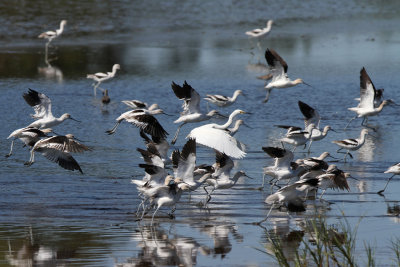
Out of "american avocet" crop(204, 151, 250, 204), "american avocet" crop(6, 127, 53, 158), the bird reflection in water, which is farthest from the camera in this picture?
"american avocet" crop(6, 127, 53, 158)

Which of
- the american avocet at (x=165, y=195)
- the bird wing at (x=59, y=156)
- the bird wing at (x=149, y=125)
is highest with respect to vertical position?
the bird wing at (x=149, y=125)

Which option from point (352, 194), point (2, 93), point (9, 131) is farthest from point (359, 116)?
point (2, 93)

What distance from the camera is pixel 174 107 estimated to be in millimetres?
20625

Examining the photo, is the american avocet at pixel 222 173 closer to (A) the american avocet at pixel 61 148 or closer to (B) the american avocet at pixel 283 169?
(B) the american avocet at pixel 283 169

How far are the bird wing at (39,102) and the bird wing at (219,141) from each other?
359cm

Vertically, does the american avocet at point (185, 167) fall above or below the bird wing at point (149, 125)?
below

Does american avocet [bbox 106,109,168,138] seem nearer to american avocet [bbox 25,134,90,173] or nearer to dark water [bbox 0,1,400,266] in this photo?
dark water [bbox 0,1,400,266]

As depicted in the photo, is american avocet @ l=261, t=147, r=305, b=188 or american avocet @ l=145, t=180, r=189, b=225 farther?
american avocet @ l=261, t=147, r=305, b=188

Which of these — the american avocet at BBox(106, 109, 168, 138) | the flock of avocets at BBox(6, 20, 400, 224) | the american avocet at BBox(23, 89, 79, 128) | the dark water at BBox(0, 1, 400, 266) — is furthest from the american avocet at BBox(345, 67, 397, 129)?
the american avocet at BBox(23, 89, 79, 128)

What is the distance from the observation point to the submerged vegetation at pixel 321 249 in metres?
7.49

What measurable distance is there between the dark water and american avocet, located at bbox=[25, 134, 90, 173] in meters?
0.37

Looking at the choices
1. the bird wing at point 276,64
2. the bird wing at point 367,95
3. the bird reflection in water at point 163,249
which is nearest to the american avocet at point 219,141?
the bird reflection in water at point 163,249

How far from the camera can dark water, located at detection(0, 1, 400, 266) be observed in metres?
10.0

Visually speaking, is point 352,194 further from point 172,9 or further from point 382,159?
point 172,9
